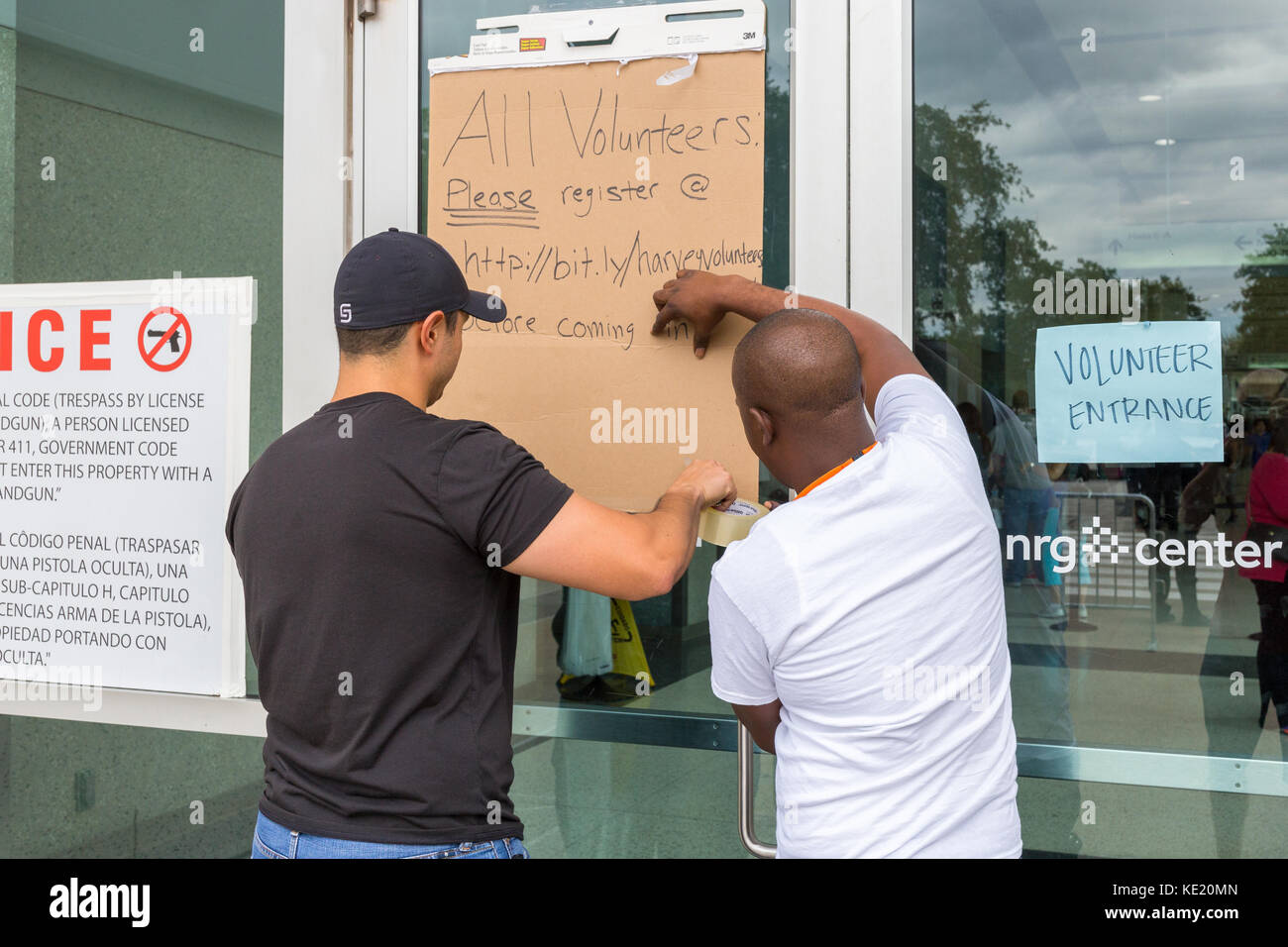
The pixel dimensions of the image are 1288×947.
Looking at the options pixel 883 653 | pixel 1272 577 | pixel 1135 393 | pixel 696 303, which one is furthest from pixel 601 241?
pixel 1272 577

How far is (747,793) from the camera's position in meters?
2.35

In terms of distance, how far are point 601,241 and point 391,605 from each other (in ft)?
3.27

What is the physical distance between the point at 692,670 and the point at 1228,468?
1185 mm

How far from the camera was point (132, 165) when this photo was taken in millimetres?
2992

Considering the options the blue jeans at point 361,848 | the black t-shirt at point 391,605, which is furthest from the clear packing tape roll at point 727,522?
the blue jeans at point 361,848

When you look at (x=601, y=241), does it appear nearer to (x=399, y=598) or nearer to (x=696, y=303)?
(x=696, y=303)

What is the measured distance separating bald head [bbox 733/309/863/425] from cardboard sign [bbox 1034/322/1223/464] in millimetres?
859

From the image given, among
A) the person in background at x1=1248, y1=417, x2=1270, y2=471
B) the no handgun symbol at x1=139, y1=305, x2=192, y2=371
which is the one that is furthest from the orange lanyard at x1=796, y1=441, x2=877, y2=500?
the no handgun symbol at x1=139, y1=305, x2=192, y2=371

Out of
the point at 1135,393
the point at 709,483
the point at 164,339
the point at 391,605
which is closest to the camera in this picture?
the point at 391,605

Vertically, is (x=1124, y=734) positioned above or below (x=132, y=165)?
below

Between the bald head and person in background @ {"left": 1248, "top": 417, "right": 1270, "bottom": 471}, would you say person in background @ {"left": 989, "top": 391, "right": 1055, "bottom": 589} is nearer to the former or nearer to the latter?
person in background @ {"left": 1248, "top": 417, "right": 1270, "bottom": 471}
